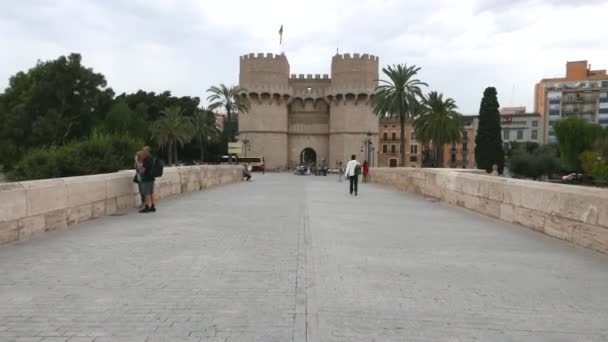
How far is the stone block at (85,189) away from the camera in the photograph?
7016 millimetres

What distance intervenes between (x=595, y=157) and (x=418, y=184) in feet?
110

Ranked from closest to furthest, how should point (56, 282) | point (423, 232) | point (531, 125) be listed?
point (56, 282)
point (423, 232)
point (531, 125)

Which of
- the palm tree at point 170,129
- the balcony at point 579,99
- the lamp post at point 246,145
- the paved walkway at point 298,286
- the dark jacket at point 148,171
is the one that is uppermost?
the balcony at point 579,99

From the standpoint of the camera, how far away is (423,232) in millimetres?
6863

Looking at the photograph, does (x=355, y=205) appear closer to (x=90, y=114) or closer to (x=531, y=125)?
(x=90, y=114)

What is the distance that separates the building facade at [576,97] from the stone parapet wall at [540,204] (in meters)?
78.8

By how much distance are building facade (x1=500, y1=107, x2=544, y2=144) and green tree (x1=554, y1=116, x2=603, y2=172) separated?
42579mm

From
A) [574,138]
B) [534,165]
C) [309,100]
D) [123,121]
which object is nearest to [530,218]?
[123,121]

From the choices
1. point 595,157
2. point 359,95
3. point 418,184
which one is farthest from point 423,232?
point 359,95

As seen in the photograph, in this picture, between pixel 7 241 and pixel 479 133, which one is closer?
pixel 7 241

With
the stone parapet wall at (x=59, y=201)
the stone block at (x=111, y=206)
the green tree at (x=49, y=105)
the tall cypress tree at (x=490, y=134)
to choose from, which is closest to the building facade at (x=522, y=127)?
the tall cypress tree at (x=490, y=134)

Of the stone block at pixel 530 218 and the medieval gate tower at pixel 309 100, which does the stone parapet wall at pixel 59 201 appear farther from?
the medieval gate tower at pixel 309 100

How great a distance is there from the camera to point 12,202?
562 centimetres

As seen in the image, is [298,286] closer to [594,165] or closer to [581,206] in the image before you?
[581,206]
